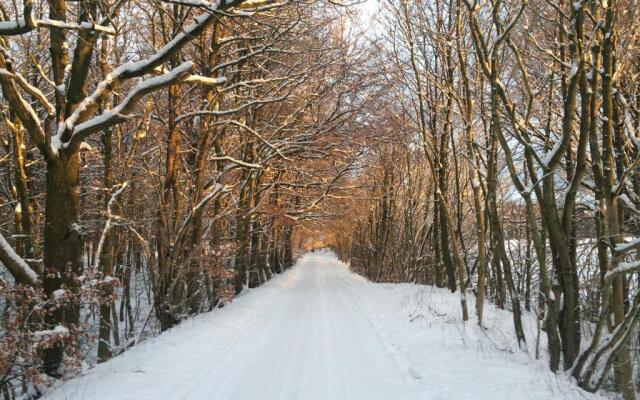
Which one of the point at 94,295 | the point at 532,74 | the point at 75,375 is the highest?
the point at 532,74

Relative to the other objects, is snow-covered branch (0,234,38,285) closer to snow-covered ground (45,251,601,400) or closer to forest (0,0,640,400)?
forest (0,0,640,400)

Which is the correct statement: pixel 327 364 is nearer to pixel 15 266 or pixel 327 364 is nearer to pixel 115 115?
pixel 15 266

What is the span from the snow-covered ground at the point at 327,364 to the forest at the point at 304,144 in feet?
2.26

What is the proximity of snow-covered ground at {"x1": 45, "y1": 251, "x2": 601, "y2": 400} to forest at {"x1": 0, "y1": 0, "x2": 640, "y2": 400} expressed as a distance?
690mm

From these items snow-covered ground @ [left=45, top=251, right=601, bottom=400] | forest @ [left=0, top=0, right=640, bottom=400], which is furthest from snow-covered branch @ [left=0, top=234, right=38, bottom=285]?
snow-covered ground @ [left=45, top=251, right=601, bottom=400]

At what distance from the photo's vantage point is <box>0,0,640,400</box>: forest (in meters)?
5.91

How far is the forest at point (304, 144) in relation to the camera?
591 cm

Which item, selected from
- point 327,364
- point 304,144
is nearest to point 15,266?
point 327,364

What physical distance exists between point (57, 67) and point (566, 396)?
9092 millimetres

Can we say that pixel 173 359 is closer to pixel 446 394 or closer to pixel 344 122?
pixel 446 394

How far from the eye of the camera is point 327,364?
22.0 feet

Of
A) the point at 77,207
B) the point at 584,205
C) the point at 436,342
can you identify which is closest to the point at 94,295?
the point at 77,207

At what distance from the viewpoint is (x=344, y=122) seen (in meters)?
16.0

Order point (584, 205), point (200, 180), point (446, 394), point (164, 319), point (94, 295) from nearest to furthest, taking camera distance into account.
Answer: point (446, 394)
point (94, 295)
point (584, 205)
point (164, 319)
point (200, 180)
